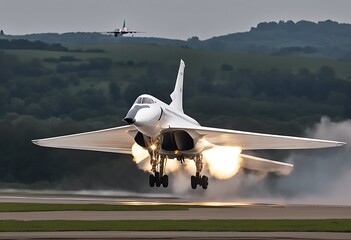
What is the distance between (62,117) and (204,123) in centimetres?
1238

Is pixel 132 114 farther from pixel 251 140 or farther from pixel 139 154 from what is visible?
pixel 251 140

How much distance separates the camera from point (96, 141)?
50.0 meters

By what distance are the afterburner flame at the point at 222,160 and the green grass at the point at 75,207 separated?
6497 mm

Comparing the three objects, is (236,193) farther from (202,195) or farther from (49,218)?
(49,218)

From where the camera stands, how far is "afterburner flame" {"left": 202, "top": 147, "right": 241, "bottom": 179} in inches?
1905

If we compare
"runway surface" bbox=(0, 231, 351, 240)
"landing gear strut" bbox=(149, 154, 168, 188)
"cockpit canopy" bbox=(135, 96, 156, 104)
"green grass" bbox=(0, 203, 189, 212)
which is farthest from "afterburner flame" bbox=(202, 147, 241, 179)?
"runway surface" bbox=(0, 231, 351, 240)

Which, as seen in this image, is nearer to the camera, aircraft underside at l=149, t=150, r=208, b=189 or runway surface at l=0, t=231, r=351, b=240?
runway surface at l=0, t=231, r=351, b=240

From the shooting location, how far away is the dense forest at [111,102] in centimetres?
5775

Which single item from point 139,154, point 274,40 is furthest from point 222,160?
point 274,40

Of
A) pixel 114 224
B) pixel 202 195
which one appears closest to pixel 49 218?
pixel 114 224

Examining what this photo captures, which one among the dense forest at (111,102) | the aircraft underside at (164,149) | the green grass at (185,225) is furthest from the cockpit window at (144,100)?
the dense forest at (111,102)

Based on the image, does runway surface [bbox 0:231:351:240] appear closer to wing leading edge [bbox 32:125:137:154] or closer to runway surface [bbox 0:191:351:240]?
runway surface [bbox 0:191:351:240]

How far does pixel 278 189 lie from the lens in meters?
53.1

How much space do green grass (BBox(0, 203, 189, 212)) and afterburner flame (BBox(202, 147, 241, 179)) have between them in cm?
650
